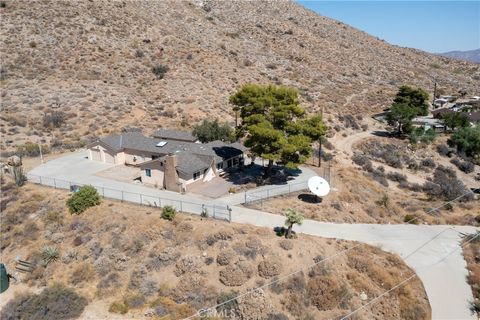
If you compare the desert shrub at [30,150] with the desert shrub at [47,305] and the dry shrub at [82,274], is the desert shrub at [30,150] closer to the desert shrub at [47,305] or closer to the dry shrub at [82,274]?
the dry shrub at [82,274]

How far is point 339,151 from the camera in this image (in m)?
57.0

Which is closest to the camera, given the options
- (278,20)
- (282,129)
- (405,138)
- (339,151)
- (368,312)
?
(368,312)

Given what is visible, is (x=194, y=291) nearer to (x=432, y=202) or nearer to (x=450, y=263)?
(x=450, y=263)

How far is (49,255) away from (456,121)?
69281mm

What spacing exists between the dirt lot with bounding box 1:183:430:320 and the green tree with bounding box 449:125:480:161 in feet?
143

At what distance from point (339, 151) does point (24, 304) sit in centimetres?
4560

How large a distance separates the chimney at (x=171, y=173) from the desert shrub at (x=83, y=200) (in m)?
6.26

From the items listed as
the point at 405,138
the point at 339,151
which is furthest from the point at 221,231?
the point at 405,138

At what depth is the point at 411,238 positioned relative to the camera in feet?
94.8

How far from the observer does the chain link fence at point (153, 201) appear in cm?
2953

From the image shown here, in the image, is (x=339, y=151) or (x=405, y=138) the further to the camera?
(x=405, y=138)

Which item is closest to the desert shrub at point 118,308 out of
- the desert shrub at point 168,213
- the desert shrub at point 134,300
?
the desert shrub at point 134,300

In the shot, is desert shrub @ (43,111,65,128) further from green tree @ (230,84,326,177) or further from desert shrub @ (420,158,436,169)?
desert shrub @ (420,158,436,169)

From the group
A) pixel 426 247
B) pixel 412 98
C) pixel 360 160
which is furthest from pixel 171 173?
pixel 412 98
